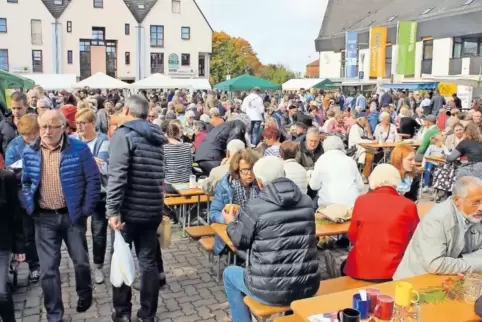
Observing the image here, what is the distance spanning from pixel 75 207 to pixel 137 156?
63 cm

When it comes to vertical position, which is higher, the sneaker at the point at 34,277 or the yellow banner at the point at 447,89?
the yellow banner at the point at 447,89

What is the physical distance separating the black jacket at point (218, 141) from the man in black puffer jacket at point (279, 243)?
4.02m

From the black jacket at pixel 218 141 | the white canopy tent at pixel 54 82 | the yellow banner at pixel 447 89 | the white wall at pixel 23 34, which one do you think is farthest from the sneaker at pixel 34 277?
the white wall at pixel 23 34

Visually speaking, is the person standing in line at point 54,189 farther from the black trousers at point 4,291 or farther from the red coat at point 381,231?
the red coat at point 381,231

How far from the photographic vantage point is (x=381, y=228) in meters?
3.69

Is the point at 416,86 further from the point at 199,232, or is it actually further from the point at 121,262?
the point at 121,262

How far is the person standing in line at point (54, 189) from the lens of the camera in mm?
3771

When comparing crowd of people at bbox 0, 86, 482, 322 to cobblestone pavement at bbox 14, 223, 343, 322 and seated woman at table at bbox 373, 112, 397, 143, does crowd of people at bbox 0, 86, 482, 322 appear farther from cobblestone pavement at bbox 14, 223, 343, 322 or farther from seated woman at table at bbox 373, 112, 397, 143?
seated woman at table at bbox 373, 112, 397, 143

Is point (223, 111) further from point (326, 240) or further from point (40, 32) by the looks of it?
point (40, 32)

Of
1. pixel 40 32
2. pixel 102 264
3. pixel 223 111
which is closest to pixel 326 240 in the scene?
pixel 102 264

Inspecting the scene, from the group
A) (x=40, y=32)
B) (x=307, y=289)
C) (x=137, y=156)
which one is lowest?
(x=307, y=289)

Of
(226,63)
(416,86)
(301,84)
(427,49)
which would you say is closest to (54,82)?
(301,84)

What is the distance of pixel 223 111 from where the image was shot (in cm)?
1666

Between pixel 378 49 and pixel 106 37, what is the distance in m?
23.3
